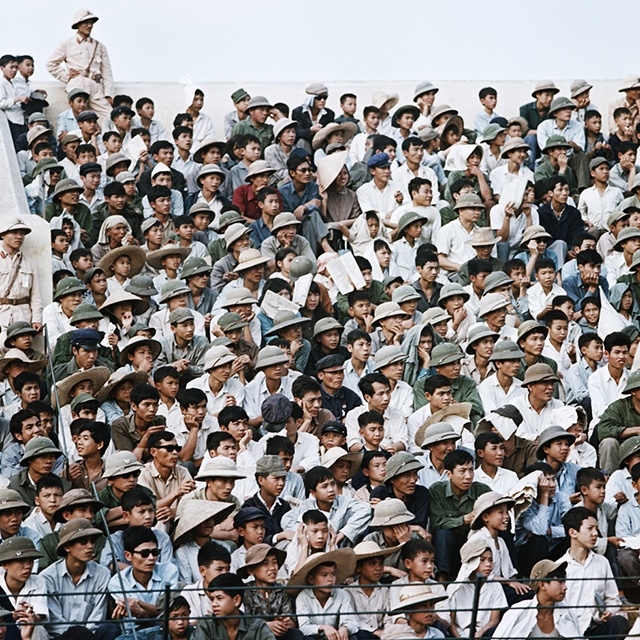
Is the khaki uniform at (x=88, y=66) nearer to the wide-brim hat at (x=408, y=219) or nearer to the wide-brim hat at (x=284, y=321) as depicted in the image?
the wide-brim hat at (x=408, y=219)

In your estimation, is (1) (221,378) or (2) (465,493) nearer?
(2) (465,493)

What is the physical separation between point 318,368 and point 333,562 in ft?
10.3

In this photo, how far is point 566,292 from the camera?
16.8 meters

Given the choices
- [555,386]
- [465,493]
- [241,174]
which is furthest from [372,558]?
[241,174]

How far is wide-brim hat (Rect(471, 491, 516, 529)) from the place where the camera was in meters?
11.8

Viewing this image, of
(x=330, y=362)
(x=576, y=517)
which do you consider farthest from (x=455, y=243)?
(x=576, y=517)

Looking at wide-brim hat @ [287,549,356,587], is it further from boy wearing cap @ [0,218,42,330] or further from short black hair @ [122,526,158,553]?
boy wearing cap @ [0,218,42,330]

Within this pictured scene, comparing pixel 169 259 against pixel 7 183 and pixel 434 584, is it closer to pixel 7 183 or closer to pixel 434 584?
pixel 7 183

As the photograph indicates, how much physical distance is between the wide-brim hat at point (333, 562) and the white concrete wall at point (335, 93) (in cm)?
1027

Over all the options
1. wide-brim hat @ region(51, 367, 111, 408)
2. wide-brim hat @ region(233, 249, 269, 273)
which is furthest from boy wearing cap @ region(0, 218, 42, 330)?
wide-brim hat @ region(233, 249, 269, 273)

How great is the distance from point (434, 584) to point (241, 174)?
328 inches

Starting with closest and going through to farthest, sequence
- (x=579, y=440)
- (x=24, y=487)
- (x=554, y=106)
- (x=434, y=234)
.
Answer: (x=24, y=487)
(x=579, y=440)
(x=434, y=234)
(x=554, y=106)

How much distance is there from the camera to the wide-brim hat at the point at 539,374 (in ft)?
45.4

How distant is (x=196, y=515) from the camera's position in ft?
37.6
